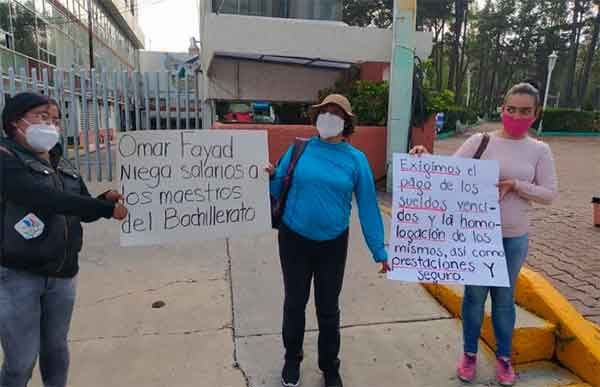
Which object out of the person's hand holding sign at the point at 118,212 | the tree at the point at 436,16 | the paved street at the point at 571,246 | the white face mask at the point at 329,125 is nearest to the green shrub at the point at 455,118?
the tree at the point at 436,16

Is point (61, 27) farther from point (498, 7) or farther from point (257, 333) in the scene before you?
point (498, 7)

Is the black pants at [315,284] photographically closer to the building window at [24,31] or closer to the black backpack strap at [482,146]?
the black backpack strap at [482,146]

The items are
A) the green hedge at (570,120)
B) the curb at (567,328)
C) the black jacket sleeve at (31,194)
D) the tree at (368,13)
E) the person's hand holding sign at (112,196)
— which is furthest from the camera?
the tree at (368,13)

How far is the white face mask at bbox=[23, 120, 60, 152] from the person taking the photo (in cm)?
202

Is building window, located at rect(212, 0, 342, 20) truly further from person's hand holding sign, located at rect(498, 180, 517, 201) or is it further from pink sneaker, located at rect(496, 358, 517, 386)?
pink sneaker, located at rect(496, 358, 517, 386)

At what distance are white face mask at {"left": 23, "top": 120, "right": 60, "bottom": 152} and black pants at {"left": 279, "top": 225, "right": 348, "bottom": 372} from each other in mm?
1261

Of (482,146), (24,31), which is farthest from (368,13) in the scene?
(482,146)

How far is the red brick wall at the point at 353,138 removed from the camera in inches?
314

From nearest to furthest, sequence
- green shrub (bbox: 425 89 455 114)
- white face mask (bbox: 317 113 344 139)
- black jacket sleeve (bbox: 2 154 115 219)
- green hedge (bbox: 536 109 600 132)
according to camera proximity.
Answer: black jacket sleeve (bbox: 2 154 115 219) < white face mask (bbox: 317 113 344 139) < green shrub (bbox: 425 89 455 114) < green hedge (bbox: 536 109 600 132)

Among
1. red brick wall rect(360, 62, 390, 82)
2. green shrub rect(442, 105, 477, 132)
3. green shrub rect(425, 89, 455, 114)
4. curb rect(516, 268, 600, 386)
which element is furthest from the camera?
green shrub rect(442, 105, 477, 132)

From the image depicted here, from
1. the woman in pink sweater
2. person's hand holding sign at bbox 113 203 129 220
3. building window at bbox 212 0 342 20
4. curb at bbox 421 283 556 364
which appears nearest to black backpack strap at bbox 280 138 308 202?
the woman in pink sweater

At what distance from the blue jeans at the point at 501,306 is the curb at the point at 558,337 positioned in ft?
1.30

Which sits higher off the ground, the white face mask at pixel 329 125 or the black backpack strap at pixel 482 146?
the white face mask at pixel 329 125

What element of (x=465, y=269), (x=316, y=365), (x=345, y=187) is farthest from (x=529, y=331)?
(x=345, y=187)
